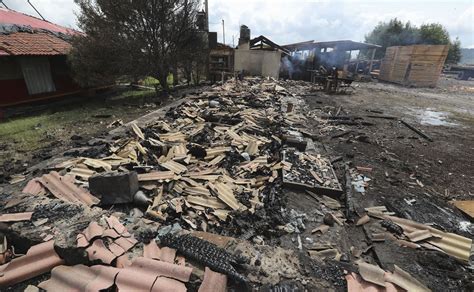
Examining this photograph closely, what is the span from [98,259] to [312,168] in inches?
193

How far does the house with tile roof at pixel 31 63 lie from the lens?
38.4 feet

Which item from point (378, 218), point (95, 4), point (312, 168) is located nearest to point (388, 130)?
point (312, 168)

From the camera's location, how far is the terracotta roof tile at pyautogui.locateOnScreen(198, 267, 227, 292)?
247 centimetres

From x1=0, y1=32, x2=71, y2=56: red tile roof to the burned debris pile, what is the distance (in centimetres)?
872

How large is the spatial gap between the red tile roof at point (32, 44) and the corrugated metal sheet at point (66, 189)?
10.4 meters

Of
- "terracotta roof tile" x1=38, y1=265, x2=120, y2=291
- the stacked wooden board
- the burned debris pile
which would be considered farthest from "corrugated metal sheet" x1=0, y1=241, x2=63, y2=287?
the stacked wooden board

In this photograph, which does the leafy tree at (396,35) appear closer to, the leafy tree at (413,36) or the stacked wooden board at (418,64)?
the leafy tree at (413,36)

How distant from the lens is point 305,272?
2.83 metres

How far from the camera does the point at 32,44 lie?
12531 millimetres

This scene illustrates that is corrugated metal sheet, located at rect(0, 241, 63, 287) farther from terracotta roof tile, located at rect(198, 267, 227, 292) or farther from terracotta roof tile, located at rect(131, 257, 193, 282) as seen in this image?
terracotta roof tile, located at rect(198, 267, 227, 292)

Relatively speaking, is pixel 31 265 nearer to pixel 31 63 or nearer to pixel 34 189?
pixel 34 189

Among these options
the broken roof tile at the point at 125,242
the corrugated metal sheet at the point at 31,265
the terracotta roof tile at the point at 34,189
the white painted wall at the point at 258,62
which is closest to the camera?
the corrugated metal sheet at the point at 31,265

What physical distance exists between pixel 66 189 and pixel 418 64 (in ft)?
95.9

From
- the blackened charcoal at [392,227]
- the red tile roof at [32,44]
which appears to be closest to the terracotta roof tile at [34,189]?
the blackened charcoal at [392,227]
